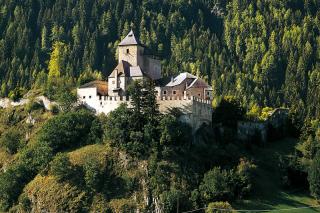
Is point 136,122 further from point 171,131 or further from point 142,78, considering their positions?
point 142,78

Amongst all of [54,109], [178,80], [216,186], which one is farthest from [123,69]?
[216,186]

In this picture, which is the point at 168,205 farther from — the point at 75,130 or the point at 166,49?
the point at 166,49

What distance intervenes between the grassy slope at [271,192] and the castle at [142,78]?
8.46m

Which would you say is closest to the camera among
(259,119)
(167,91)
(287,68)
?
(167,91)

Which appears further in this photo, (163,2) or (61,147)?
(163,2)

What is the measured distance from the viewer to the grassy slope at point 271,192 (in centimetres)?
8549

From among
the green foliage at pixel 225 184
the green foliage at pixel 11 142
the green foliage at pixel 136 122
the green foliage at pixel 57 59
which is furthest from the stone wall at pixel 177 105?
the green foliage at pixel 57 59

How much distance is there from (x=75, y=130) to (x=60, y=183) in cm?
792

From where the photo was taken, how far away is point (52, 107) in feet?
328

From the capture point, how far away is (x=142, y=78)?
3789 inches

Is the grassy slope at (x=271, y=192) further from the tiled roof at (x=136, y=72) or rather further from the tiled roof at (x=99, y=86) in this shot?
the tiled roof at (x=99, y=86)

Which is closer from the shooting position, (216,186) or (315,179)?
(216,186)

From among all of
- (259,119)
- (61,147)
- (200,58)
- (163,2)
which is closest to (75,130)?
(61,147)

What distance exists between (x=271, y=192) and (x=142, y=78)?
68.3 feet
